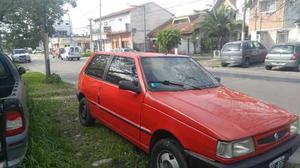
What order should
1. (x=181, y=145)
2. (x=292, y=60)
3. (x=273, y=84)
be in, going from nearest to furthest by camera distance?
(x=181, y=145), (x=273, y=84), (x=292, y=60)

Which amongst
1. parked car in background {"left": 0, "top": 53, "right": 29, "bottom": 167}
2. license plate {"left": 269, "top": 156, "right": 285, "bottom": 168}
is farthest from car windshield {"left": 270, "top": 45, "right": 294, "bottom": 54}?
parked car in background {"left": 0, "top": 53, "right": 29, "bottom": 167}

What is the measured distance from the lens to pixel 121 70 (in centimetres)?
487

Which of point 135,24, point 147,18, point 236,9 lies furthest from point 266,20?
point 147,18

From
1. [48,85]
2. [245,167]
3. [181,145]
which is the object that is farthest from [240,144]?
[48,85]

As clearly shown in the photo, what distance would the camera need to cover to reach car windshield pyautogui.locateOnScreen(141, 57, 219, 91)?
4184 mm

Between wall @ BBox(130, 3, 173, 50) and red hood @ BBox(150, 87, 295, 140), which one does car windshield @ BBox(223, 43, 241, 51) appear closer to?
red hood @ BBox(150, 87, 295, 140)

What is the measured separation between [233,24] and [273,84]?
20.2 m

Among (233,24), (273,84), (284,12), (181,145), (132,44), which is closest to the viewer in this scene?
(181,145)

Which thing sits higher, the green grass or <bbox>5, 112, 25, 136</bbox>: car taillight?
<bbox>5, 112, 25, 136</bbox>: car taillight

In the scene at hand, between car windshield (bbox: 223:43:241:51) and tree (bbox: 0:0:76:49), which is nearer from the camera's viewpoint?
tree (bbox: 0:0:76:49)

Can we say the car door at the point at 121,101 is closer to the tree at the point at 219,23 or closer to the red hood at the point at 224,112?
the red hood at the point at 224,112

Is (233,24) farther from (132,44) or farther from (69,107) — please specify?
(69,107)

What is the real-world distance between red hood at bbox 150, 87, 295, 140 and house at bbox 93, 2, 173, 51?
139 feet

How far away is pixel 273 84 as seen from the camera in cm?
1210
